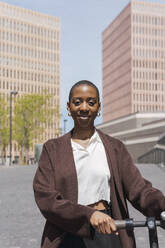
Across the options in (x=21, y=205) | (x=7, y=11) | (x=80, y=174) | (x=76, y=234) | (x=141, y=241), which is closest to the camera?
(x=76, y=234)

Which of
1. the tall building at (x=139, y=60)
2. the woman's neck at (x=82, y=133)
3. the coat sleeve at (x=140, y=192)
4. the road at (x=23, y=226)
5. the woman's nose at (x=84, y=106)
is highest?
the tall building at (x=139, y=60)

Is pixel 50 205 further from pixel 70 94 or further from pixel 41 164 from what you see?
pixel 70 94

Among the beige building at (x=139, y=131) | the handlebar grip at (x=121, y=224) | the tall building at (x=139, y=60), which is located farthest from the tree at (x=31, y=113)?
the tall building at (x=139, y=60)

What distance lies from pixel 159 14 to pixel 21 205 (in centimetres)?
12071

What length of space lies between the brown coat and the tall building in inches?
4483

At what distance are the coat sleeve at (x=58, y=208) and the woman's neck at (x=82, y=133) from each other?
0.82ft

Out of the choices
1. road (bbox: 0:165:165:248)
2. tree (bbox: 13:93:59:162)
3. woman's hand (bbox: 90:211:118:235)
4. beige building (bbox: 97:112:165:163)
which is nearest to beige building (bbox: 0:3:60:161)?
beige building (bbox: 97:112:165:163)

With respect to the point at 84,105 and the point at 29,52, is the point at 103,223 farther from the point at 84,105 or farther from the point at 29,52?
the point at 29,52

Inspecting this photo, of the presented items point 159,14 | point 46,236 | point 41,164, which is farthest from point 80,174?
point 159,14

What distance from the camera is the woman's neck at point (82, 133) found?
2412 millimetres

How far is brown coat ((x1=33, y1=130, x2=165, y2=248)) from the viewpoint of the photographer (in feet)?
6.95

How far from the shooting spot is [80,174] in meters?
2.29

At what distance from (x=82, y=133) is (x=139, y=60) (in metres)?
119

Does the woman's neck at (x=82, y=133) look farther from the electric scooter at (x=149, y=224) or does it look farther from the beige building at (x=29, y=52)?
the beige building at (x=29, y=52)
